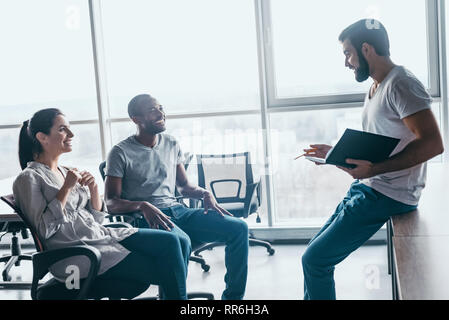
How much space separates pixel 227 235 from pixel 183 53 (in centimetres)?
187

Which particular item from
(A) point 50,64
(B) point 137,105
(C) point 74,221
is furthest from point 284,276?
(A) point 50,64

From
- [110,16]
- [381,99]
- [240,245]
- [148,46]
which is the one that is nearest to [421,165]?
[381,99]

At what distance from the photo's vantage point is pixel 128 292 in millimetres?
1983

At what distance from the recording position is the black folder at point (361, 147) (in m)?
1.72

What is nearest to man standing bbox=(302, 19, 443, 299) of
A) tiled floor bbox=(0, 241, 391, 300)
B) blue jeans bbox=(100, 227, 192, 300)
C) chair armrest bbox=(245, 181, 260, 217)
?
blue jeans bbox=(100, 227, 192, 300)

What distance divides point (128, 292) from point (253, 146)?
205cm

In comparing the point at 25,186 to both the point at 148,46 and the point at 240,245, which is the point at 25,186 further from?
the point at 148,46

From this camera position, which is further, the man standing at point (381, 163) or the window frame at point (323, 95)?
the window frame at point (323, 95)

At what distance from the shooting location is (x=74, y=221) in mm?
2070

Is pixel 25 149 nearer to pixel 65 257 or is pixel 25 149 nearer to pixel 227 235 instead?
pixel 65 257

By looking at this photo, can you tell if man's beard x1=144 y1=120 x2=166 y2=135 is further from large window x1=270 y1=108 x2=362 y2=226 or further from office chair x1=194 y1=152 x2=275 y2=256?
large window x1=270 y1=108 x2=362 y2=226

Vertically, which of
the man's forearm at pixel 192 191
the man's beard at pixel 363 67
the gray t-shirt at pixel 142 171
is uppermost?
the man's beard at pixel 363 67

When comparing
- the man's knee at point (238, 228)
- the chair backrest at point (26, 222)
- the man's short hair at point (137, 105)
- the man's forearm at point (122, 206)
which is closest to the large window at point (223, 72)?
the man's short hair at point (137, 105)

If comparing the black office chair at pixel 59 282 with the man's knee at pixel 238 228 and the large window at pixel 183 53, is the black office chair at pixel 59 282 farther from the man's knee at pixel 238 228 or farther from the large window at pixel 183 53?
the large window at pixel 183 53
